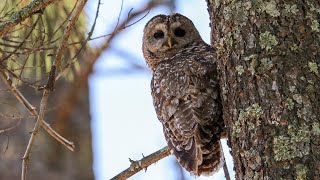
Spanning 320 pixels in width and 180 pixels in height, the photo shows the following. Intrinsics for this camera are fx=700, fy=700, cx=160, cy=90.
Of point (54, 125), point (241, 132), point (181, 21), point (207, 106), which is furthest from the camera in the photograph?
point (54, 125)

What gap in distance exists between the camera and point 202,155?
265 cm

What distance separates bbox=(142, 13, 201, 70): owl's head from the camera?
362cm

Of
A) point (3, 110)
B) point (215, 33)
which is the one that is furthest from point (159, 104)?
point (3, 110)

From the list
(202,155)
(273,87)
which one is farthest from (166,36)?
(273,87)

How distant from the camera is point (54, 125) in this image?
177 inches

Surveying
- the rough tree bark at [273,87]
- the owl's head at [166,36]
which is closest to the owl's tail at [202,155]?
the rough tree bark at [273,87]

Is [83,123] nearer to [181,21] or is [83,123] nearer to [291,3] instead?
[181,21]

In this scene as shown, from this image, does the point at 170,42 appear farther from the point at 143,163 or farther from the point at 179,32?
the point at 143,163

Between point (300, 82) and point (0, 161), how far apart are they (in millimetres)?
2761

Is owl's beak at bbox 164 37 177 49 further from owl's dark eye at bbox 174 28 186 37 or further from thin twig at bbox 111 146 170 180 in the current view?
thin twig at bbox 111 146 170 180

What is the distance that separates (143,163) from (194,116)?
1.05ft

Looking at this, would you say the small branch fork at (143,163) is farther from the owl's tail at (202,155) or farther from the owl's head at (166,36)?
the owl's head at (166,36)

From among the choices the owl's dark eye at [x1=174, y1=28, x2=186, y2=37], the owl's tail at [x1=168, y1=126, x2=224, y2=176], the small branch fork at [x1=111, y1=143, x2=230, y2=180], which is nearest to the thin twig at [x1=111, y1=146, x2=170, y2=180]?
the small branch fork at [x1=111, y1=143, x2=230, y2=180]

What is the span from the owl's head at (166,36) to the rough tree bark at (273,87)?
1398 millimetres
